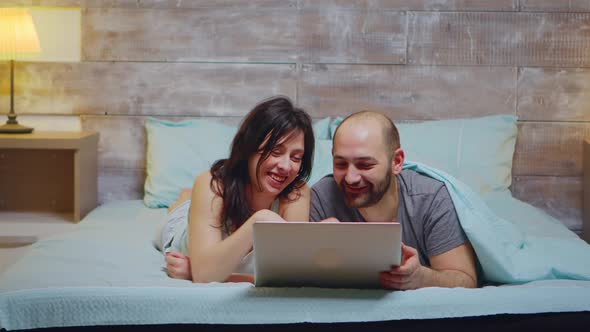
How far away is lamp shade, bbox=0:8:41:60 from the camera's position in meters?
2.66

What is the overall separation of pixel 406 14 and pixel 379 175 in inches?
48.3

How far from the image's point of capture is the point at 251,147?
186cm

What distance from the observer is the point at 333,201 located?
6.34 feet

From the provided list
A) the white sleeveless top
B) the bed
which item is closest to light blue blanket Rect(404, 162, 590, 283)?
the bed

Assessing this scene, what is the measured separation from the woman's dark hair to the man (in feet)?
0.33

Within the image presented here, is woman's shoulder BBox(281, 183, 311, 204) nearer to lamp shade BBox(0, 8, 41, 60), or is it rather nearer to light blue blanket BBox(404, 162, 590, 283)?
light blue blanket BBox(404, 162, 590, 283)

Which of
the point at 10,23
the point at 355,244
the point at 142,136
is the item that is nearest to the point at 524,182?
the point at 142,136

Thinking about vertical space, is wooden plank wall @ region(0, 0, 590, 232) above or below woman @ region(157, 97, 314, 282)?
above

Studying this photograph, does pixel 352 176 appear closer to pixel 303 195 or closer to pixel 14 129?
pixel 303 195

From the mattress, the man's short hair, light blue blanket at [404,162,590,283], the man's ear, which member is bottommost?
the mattress

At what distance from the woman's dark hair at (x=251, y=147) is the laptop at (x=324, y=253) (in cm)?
30

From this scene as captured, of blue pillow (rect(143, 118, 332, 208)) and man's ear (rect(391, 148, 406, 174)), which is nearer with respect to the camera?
man's ear (rect(391, 148, 406, 174))

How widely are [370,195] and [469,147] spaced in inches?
39.0

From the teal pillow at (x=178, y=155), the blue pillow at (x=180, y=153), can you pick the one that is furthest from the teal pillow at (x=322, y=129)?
the teal pillow at (x=178, y=155)
